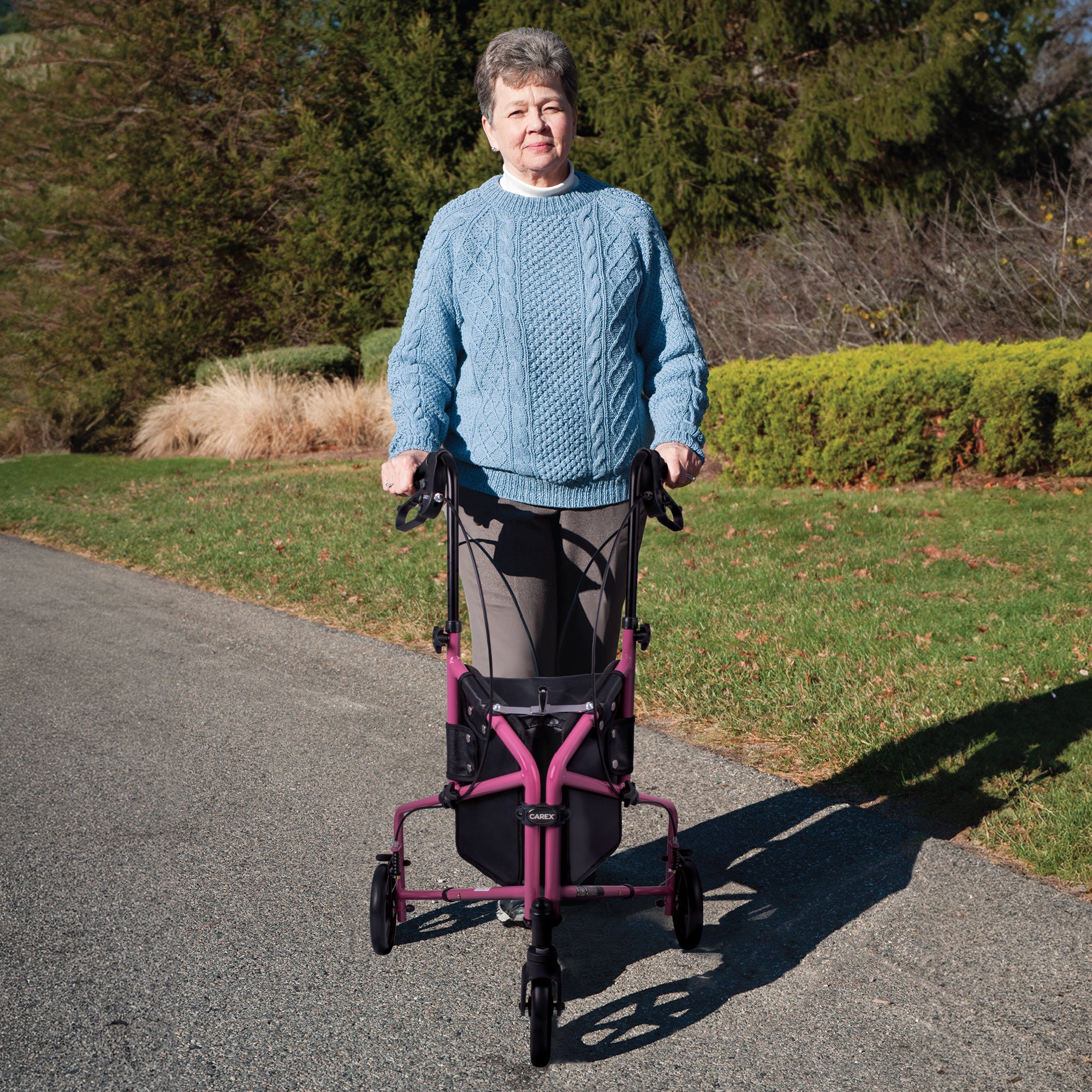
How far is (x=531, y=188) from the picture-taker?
9.26 feet

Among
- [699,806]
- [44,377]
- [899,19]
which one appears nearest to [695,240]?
[899,19]

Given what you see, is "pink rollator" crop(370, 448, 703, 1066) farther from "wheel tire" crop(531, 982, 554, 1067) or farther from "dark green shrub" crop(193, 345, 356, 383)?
"dark green shrub" crop(193, 345, 356, 383)

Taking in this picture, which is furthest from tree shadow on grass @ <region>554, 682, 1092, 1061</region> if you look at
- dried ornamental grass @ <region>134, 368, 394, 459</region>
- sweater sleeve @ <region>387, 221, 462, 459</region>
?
dried ornamental grass @ <region>134, 368, 394, 459</region>

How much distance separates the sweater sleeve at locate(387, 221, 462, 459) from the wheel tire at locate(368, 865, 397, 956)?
112cm

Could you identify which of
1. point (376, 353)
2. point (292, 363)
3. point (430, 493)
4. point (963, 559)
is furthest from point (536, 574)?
point (292, 363)

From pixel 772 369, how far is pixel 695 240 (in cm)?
691

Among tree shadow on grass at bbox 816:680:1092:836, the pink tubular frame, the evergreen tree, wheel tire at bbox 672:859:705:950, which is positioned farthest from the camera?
the evergreen tree

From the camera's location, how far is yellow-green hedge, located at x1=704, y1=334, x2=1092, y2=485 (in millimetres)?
9820

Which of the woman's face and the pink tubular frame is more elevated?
the woman's face

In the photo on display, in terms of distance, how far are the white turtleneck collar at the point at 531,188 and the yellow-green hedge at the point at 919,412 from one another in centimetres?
765

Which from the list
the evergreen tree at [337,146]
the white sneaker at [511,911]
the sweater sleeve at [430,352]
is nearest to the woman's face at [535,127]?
the sweater sleeve at [430,352]

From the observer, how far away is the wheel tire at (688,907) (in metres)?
2.99

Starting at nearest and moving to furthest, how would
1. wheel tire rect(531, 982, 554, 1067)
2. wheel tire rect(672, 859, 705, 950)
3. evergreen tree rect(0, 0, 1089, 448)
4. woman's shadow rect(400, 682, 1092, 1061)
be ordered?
wheel tire rect(531, 982, 554, 1067) < woman's shadow rect(400, 682, 1092, 1061) < wheel tire rect(672, 859, 705, 950) < evergreen tree rect(0, 0, 1089, 448)

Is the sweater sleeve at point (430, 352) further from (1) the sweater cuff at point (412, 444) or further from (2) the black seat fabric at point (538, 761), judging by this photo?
(2) the black seat fabric at point (538, 761)
